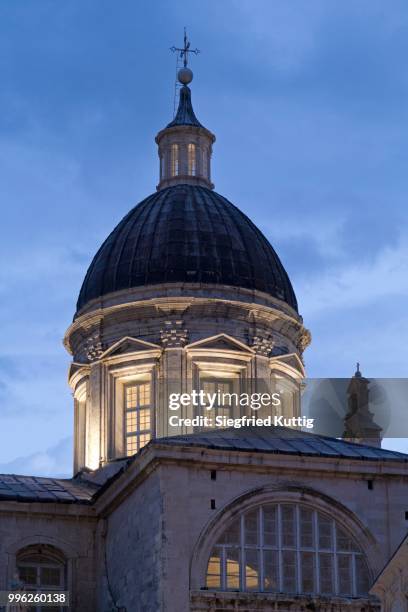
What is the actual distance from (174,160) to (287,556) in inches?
932

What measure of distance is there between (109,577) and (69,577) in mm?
1874

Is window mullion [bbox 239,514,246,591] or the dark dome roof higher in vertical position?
the dark dome roof

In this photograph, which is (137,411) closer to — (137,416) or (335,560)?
(137,416)

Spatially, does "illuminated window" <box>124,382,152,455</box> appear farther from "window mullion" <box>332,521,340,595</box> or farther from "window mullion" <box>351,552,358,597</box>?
"window mullion" <box>351,552,358,597</box>

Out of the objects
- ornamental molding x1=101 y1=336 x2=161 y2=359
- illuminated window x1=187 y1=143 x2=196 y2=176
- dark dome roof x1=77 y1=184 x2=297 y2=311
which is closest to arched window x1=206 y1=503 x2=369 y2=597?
ornamental molding x1=101 y1=336 x2=161 y2=359

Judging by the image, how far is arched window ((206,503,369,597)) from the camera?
1800 inches

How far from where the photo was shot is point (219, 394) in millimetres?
57750

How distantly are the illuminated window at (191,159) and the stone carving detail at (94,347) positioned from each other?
907 centimetres

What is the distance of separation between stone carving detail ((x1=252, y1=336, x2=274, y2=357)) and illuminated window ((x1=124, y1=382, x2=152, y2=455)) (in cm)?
429

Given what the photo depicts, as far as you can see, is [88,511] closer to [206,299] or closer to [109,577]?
[109,577]

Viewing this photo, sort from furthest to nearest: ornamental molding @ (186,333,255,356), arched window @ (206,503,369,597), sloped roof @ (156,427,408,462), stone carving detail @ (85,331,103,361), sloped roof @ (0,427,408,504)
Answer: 1. stone carving detail @ (85,331,103,361)
2. ornamental molding @ (186,333,255,356)
3. sloped roof @ (0,427,408,504)
4. sloped roof @ (156,427,408,462)
5. arched window @ (206,503,369,597)

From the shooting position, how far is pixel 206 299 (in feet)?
193

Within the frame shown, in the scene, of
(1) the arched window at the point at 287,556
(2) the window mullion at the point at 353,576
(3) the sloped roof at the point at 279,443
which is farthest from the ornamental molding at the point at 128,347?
(2) the window mullion at the point at 353,576

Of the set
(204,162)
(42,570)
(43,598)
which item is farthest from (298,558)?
(204,162)
